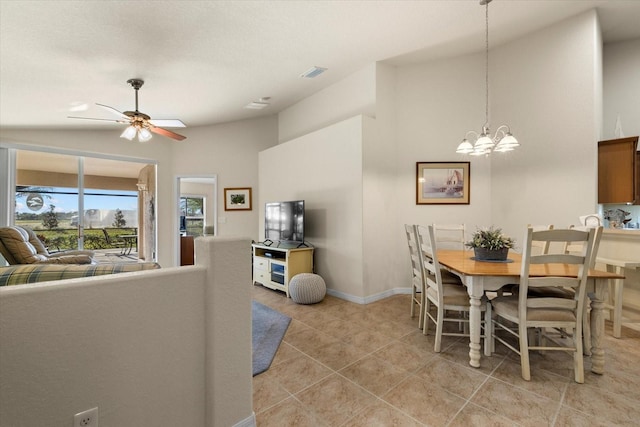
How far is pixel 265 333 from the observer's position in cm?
289

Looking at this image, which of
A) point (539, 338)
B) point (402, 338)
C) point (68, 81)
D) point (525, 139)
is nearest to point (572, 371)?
point (539, 338)

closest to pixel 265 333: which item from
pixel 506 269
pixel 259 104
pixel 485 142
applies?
pixel 506 269

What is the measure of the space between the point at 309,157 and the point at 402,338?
2936 millimetres

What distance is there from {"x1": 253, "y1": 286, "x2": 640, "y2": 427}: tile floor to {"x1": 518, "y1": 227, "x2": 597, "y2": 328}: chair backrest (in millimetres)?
459

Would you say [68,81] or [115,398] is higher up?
[68,81]

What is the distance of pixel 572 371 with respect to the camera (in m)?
2.14

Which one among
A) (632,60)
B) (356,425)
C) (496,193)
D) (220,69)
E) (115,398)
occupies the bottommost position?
(356,425)

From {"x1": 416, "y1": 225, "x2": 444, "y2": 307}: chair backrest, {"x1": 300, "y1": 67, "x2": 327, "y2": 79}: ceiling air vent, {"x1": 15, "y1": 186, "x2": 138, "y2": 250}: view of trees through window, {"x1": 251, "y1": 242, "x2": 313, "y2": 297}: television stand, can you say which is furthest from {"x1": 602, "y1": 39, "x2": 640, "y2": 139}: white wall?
{"x1": 15, "y1": 186, "x2": 138, "y2": 250}: view of trees through window

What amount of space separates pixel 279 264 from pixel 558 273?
3.29 meters

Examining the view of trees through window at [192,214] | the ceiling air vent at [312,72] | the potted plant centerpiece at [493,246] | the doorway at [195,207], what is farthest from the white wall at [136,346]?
the view of trees through window at [192,214]

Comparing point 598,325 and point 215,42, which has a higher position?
point 215,42

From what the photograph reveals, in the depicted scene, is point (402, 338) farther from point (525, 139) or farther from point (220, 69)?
point (220, 69)

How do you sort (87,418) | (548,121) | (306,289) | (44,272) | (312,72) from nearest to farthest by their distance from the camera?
(87,418) < (44,272) < (548,121) < (306,289) < (312,72)

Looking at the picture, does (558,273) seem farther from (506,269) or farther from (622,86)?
(622,86)
